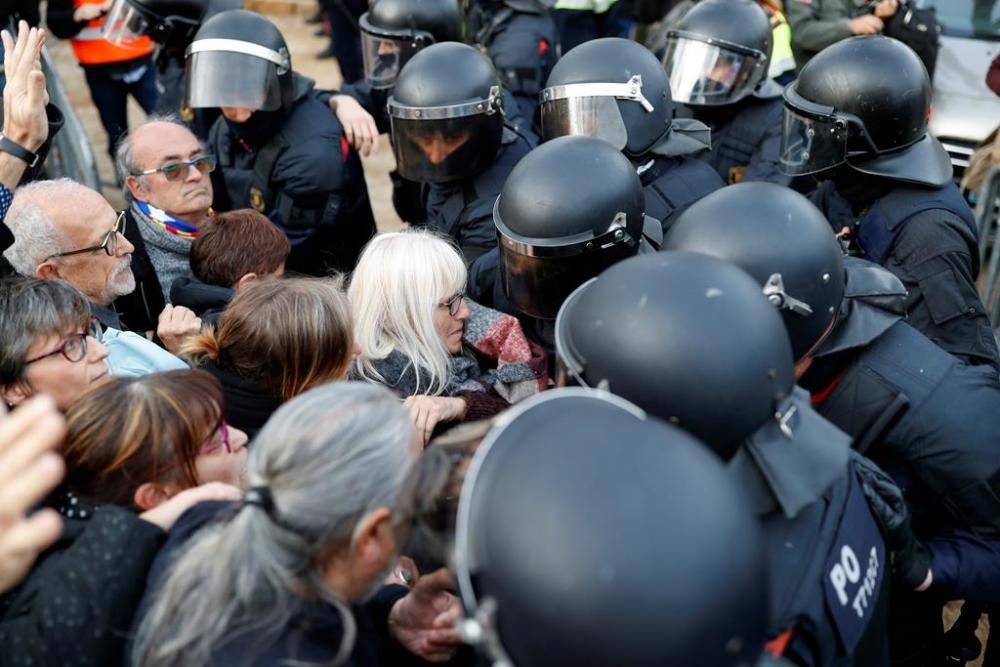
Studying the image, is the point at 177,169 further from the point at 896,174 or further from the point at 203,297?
the point at 896,174

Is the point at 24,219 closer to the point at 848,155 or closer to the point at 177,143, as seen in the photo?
the point at 177,143

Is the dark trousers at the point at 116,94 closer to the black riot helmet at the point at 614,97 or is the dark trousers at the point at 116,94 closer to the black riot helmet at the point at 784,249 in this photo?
the black riot helmet at the point at 614,97

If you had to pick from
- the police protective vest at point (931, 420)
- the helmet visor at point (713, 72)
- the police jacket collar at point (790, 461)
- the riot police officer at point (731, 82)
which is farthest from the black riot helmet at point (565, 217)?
the helmet visor at point (713, 72)

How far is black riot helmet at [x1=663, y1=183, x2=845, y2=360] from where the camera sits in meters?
2.05

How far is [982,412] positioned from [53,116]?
3.04m

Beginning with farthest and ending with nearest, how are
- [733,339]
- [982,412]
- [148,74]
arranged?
1. [148,74]
2. [982,412]
3. [733,339]

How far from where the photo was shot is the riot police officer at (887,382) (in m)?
2.04

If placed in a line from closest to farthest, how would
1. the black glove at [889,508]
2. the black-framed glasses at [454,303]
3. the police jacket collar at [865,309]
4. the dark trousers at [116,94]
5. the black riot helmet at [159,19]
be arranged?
the black glove at [889,508], the police jacket collar at [865,309], the black-framed glasses at [454,303], the black riot helmet at [159,19], the dark trousers at [116,94]

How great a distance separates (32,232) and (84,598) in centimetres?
160

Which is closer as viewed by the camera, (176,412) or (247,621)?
(247,621)

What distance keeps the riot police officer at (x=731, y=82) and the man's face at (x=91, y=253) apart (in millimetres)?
2507

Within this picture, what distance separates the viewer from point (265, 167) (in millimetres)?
3963

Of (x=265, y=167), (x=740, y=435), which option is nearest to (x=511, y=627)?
(x=740, y=435)

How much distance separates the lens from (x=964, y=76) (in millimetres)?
5488
